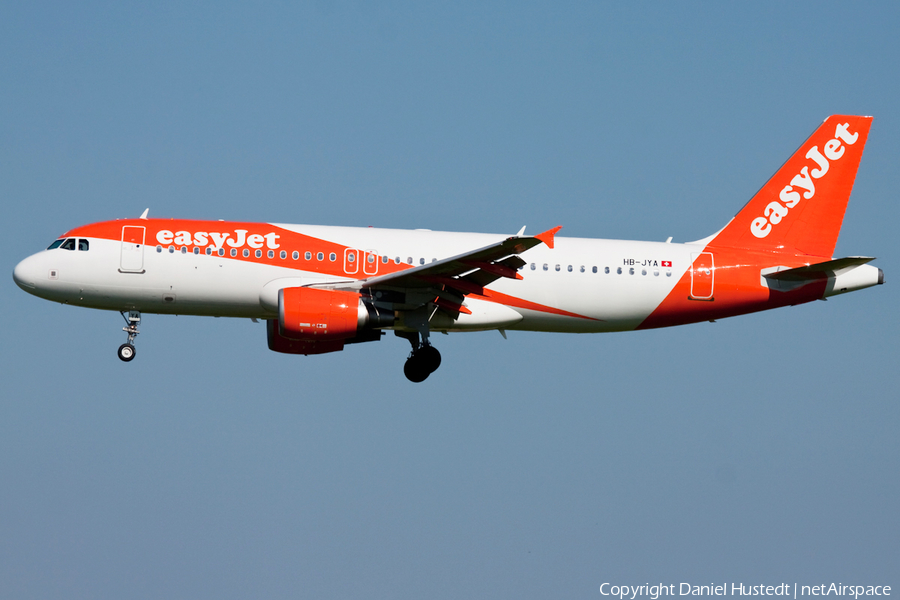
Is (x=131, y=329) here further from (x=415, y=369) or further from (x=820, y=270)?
(x=820, y=270)

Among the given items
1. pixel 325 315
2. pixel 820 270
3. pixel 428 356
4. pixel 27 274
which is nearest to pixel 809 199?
pixel 820 270

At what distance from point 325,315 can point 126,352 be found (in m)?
6.17

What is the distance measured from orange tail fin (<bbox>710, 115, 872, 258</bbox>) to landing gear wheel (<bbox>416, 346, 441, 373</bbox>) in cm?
911

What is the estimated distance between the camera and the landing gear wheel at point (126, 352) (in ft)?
98.0

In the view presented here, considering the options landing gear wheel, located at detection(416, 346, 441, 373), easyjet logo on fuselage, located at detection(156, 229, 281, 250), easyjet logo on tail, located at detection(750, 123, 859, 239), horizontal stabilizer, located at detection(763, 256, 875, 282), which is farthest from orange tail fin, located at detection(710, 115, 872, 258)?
easyjet logo on fuselage, located at detection(156, 229, 281, 250)

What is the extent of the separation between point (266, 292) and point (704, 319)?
1287 cm

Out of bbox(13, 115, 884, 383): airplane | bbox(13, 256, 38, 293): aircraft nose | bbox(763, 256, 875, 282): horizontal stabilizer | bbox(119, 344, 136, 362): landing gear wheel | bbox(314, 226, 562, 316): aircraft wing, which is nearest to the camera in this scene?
bbox(314, 226, 562, 316): aircraft wing

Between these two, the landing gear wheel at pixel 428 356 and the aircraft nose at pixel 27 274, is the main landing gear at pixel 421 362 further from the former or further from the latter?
the aircraft nose at pixel 27 274

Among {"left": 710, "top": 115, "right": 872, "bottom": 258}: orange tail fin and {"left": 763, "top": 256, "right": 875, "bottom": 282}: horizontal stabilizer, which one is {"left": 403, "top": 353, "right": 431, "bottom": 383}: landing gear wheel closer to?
{"left": 710, "top": 115, "right": 872, "bottom": 258}: orange tail fin

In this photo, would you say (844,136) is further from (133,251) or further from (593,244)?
(133,251)

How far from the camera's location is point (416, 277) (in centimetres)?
2803

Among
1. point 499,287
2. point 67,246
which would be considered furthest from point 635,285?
point 67,246

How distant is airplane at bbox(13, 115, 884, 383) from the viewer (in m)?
28.7

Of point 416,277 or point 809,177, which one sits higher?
point 809,177
